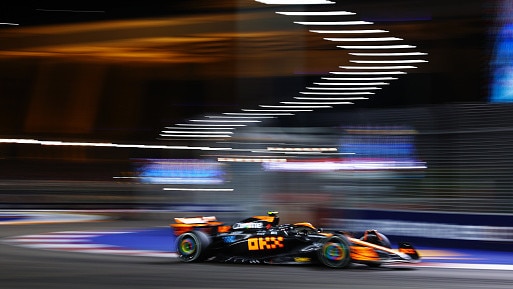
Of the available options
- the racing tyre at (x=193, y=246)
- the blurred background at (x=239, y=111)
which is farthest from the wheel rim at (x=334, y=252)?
the blurred background at (x=239, y=111)

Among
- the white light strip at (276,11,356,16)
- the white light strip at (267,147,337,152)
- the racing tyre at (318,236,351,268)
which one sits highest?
the white light strip at (276,11,356,16)

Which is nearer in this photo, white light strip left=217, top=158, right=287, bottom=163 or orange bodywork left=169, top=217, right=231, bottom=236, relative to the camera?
orange bodywork left=169, top=217, right=231, bottom=236

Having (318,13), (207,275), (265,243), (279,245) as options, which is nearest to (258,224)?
(265,243)

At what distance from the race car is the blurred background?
164 inches

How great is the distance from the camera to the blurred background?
1545cm

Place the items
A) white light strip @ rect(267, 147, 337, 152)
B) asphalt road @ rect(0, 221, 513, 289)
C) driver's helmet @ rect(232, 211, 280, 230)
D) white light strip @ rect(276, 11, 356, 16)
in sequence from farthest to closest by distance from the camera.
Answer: white light strip @ rect(276, 11, 356, 16) → white light strip @ rect(267, 147, 337, 152) → driver's helmet @ rect(232, 211, 280, 230) → asphalt road @ rect(0, 221, 513, 289)

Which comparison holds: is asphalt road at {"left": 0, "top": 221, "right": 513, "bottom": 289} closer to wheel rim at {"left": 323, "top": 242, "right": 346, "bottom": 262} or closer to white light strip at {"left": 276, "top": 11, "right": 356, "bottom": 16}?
wheel rim at {"left": 323, "top": 242, "right": 346, "bottom": 262}

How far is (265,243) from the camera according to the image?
11.5m

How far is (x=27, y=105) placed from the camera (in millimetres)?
52406

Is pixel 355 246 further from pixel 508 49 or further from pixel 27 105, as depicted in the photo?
pixel 27 105

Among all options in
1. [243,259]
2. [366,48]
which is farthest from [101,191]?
[243,259]

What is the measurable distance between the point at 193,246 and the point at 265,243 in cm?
114

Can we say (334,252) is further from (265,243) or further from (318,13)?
(318,13)

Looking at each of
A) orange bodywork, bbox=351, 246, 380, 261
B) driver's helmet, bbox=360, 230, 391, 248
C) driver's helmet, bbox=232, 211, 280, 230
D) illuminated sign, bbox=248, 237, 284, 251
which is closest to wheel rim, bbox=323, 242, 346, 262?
orange bodywork, bbox=351, 246, 380, 261
